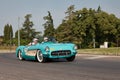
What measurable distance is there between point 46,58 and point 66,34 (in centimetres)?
5477

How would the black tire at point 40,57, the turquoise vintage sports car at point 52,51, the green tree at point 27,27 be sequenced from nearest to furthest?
the turquoise vintage sports car at point 52,51
the black tire at point 40,57
the green tree at point 27,27

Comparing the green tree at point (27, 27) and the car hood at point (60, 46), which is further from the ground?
the green tree at point (27, 27)

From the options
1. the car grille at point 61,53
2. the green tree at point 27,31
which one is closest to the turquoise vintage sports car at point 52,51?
the car grille at point 61,53

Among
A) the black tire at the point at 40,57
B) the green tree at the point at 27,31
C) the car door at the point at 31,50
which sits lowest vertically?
the black tire at the point at 40,57

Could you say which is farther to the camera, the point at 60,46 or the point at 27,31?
the point at 27,31

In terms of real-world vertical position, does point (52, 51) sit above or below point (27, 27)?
below

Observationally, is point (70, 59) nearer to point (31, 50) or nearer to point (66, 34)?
point (31, 50)

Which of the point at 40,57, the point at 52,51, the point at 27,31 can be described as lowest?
the point at 40,57

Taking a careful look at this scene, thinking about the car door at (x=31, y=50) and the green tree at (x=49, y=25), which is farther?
the green tree at (x=49, y=25)

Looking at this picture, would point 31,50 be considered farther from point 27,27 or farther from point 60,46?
point 27,27

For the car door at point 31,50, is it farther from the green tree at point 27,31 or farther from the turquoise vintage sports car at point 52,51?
the green tree at point 27,31

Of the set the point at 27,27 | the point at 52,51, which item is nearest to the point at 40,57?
the point at 52,51

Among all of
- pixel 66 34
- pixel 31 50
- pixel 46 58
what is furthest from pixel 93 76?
pixel 66 34

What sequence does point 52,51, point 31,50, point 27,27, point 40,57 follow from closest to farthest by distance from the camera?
point 52,51 → point 40,57 → point 31,50 → point 27,27
